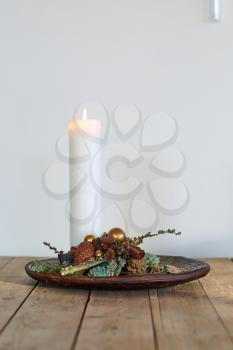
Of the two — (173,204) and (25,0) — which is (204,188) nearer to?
(173,204)

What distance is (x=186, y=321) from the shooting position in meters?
0.76

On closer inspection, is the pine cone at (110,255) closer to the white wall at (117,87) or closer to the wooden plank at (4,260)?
the wooden plank at (4,260)

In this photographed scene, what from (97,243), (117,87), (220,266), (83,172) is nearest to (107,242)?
(97,243)

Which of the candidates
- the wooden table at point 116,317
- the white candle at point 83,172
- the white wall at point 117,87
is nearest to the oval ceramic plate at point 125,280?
the wooden table at point 116,317

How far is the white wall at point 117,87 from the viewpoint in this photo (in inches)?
56.3

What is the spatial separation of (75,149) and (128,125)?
1.26 ft

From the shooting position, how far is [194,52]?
4.70ft

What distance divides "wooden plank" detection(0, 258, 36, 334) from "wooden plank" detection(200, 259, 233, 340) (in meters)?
0.30

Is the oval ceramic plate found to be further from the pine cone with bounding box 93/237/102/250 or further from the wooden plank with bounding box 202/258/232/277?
the wooden plank with bounding box 202/258/232/277

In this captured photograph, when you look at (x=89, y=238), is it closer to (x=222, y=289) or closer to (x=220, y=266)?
(x=222, y=289)

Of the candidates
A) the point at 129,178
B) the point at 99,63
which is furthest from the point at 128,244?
the point at 99,63

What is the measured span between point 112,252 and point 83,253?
50mm

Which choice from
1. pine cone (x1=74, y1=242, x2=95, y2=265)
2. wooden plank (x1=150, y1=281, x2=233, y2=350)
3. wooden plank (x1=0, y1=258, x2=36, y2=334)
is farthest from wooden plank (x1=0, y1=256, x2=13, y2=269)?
wooden plank (x1=150, y1=281, x2=233, y2=350)

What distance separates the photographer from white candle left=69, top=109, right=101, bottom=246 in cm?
107
